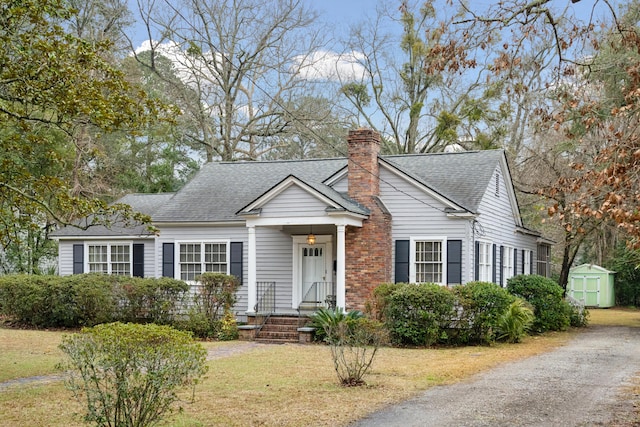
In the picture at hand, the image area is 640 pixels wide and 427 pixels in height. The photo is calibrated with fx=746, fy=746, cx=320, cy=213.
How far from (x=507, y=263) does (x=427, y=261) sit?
4.71m

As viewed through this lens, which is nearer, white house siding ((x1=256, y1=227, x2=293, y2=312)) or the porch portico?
the porch portico

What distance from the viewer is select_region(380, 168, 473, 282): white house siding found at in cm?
2005

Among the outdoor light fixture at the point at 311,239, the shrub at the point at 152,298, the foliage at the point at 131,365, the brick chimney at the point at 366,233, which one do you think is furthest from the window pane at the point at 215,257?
the foliage at the point at 131,365

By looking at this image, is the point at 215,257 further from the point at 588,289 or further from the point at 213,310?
the point at 588,289

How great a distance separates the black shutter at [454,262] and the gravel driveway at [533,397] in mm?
4298

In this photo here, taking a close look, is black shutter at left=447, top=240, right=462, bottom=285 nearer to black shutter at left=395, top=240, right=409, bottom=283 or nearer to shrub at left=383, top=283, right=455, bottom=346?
black shutter at left=395, top=240, right=409, bottom=283

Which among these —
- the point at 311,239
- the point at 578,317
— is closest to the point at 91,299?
the point at 311,239

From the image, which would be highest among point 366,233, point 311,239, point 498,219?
point 498,219

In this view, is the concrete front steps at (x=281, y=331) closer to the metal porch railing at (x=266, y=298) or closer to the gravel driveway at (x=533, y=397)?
the metal porch railing at (x=266, y=298)

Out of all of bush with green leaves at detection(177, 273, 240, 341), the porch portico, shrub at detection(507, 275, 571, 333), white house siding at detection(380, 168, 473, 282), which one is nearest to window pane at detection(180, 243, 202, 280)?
the porch portico

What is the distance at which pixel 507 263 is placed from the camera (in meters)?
24.0

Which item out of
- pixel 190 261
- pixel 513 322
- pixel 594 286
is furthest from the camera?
pixel 594 286

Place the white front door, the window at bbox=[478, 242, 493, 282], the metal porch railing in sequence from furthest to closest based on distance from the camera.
A: the white front door → the metal porch railing → the window at bbox=[478, 242, 493, 282]

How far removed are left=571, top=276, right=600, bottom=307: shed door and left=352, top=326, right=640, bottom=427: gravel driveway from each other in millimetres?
19915
